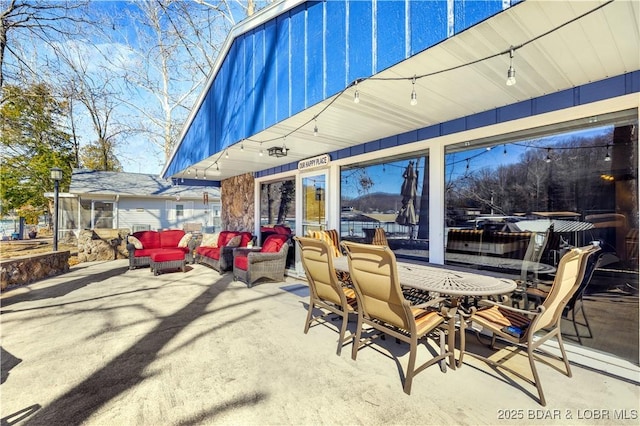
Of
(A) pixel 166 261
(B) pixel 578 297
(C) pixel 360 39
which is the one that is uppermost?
(C) pixel 360 39

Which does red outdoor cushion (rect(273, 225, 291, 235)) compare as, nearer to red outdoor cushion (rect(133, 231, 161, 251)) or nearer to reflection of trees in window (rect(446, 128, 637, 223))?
red outdoor cushion (rect(133, 231, 161, 251))

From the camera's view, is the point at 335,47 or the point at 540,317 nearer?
the point at 540,317

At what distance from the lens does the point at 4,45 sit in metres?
9.05

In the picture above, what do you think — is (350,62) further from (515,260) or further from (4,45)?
(4,45)

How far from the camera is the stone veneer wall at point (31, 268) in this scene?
522 centimetres

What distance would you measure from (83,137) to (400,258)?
2253 cm

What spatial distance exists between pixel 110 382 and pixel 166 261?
4.38m

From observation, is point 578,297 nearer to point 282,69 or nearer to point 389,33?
point 389,33

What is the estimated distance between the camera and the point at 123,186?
13555mm

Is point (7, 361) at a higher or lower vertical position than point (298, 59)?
lower

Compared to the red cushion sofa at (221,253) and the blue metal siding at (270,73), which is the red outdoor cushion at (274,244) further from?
the blue metal siding at (270,73)

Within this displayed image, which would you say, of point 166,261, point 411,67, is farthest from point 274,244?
point 411,67

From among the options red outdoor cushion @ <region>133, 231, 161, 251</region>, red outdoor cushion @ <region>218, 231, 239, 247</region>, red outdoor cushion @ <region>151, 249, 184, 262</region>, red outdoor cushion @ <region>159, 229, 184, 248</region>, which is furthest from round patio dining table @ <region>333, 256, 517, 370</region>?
red outdoor cushion @ <region>133, 231, 161, 251</region>

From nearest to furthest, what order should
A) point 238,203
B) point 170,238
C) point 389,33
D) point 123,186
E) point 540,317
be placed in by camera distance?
point 540,317 → point 389,33 → point 170,238 → point 238,203 → point 123,186
